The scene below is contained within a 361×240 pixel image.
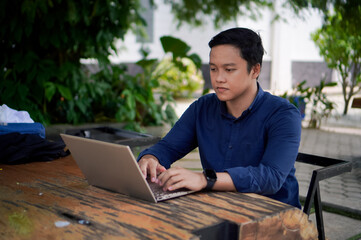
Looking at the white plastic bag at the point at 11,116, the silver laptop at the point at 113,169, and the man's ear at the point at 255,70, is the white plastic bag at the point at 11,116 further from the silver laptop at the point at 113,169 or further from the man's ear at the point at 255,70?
the man's ear at the point at 255,70

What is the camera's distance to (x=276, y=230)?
4.46ft

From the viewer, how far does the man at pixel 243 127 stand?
6.04 ft

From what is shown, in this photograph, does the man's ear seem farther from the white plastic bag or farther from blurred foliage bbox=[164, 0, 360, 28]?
blurred foliage bbox=[164, 0, 360, 28]

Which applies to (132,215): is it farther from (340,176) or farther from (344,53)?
(344,53)

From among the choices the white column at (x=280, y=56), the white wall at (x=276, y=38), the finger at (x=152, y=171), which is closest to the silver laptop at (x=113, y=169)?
the finger at (x=152, y=171)

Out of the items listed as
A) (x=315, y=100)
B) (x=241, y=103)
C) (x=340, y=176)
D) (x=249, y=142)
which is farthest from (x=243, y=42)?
(x=315, y=100)

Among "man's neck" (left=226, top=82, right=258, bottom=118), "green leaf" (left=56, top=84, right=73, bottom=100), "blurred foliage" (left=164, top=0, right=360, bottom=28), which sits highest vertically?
"blurred foliage" (left=164, top=0, right=360, bottom=28)

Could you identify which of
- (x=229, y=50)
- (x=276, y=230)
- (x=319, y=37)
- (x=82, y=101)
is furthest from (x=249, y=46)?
(x=319, y=37)

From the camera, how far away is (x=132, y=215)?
1.35 meters

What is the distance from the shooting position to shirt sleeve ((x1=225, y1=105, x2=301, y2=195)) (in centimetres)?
168

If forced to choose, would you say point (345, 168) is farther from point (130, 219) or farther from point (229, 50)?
point (130, 219)

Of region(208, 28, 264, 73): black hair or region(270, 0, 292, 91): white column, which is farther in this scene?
region(270, 0, 292, 91): white column

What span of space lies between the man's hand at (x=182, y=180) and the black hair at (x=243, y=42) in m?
0.63

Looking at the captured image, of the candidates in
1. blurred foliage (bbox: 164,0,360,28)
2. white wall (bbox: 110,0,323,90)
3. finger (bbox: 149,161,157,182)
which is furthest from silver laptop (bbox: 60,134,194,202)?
white wall (bbox: 110,0,323,90)
